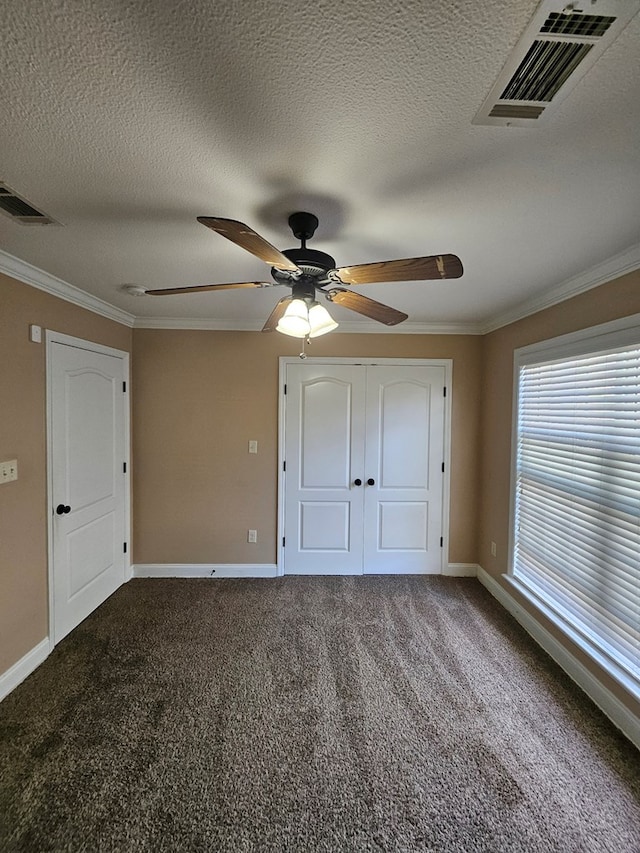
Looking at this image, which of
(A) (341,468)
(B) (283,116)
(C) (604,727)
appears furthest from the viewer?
(A) (341,468)

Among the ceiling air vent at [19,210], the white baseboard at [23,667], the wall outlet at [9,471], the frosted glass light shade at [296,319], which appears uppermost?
the ceiling air vent at [19,210]

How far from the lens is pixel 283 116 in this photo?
97 cm

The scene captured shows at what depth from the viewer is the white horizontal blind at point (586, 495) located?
1.82 m

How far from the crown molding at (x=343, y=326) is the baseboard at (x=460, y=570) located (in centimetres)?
223

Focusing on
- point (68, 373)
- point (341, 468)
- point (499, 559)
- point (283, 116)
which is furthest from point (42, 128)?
point (499, 559)

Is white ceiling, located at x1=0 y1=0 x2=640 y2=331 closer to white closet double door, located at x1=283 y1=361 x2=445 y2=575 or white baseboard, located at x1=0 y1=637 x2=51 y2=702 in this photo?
white closet double door, located at x1=283 y1=361 x2=445 y2=575

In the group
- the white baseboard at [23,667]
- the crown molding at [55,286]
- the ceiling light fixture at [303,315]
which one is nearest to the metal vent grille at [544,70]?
the ceiling light fixture at [303,315]

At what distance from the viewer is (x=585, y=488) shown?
2.11 metres

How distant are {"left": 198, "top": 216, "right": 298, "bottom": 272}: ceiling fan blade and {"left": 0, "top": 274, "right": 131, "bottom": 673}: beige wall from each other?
5.47 feet

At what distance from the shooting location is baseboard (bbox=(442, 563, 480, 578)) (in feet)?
11.3

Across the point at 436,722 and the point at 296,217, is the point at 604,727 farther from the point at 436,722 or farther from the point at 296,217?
the point at 296,217

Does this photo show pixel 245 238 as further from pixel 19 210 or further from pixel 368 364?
pixel 368 364

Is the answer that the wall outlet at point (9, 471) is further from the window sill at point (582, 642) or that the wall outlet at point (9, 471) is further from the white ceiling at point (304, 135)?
the window sill at point (582, 642)

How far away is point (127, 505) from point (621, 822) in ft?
11.7
